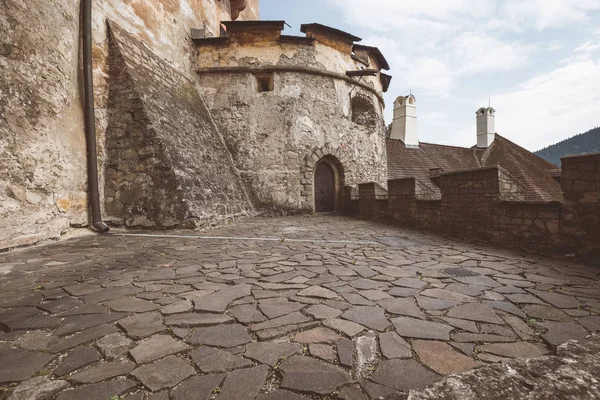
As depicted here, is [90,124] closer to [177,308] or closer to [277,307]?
[177,308]

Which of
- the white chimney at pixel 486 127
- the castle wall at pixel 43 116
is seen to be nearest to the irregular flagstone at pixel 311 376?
the castle wall at pixel 43 116

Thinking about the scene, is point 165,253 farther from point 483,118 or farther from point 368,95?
point 483,118

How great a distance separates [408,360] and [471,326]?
68 centimetres

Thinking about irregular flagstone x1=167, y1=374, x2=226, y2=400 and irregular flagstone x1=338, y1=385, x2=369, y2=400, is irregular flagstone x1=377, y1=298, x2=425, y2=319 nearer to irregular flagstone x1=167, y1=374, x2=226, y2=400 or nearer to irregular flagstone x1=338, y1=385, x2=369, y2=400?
irregular flagstone x1=338, y1=385, x2=369, y2=400

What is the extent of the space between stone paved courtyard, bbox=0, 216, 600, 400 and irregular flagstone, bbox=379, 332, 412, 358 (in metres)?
0.01

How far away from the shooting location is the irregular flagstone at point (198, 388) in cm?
130

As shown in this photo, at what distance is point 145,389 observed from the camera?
1.34m

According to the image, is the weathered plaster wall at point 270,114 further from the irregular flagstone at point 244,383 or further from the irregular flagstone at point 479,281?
the irregular flagstone at point 244,383

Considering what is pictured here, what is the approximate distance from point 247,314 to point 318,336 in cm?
58

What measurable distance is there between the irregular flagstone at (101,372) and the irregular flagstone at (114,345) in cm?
7

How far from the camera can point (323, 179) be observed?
11062 millimetres

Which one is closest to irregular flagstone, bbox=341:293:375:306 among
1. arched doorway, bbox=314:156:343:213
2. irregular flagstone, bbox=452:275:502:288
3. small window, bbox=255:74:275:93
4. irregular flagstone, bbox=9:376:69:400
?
irregular flagstone, bbox=452:275:502:288

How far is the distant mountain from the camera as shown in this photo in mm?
31938

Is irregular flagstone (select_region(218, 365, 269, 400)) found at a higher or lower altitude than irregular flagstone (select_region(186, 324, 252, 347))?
lower
